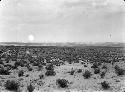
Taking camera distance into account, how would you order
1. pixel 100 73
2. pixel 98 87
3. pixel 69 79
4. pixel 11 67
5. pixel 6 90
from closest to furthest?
1. pixel 6 90
2. pixel 98 87
3. pixel 69 79
4. pixel 100 73
5. pixel 11 67

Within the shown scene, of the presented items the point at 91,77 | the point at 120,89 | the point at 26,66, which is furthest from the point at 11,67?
the point at 120,89

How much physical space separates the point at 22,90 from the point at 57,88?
3056 mm

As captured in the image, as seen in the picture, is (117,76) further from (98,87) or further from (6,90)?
(6,90)

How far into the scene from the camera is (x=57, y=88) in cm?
1969

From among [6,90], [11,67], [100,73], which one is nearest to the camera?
[6,90]

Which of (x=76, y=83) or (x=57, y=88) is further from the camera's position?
(x=76, y=83)

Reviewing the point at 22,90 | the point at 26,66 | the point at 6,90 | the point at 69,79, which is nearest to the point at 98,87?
the point at 69,79

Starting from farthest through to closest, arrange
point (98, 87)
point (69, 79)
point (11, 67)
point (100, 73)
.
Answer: point (11, 67) → point (100, 73) → point (69, 79) → point (98, 87)

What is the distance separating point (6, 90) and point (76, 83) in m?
6.43

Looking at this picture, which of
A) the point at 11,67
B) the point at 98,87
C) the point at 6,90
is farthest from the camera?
the point at 11,67

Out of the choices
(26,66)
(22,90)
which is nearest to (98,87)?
(22,90)

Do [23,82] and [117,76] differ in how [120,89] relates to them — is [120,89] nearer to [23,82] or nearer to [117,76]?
[117,76]

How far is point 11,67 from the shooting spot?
26406mm

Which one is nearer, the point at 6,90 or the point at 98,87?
the point at 6,90
